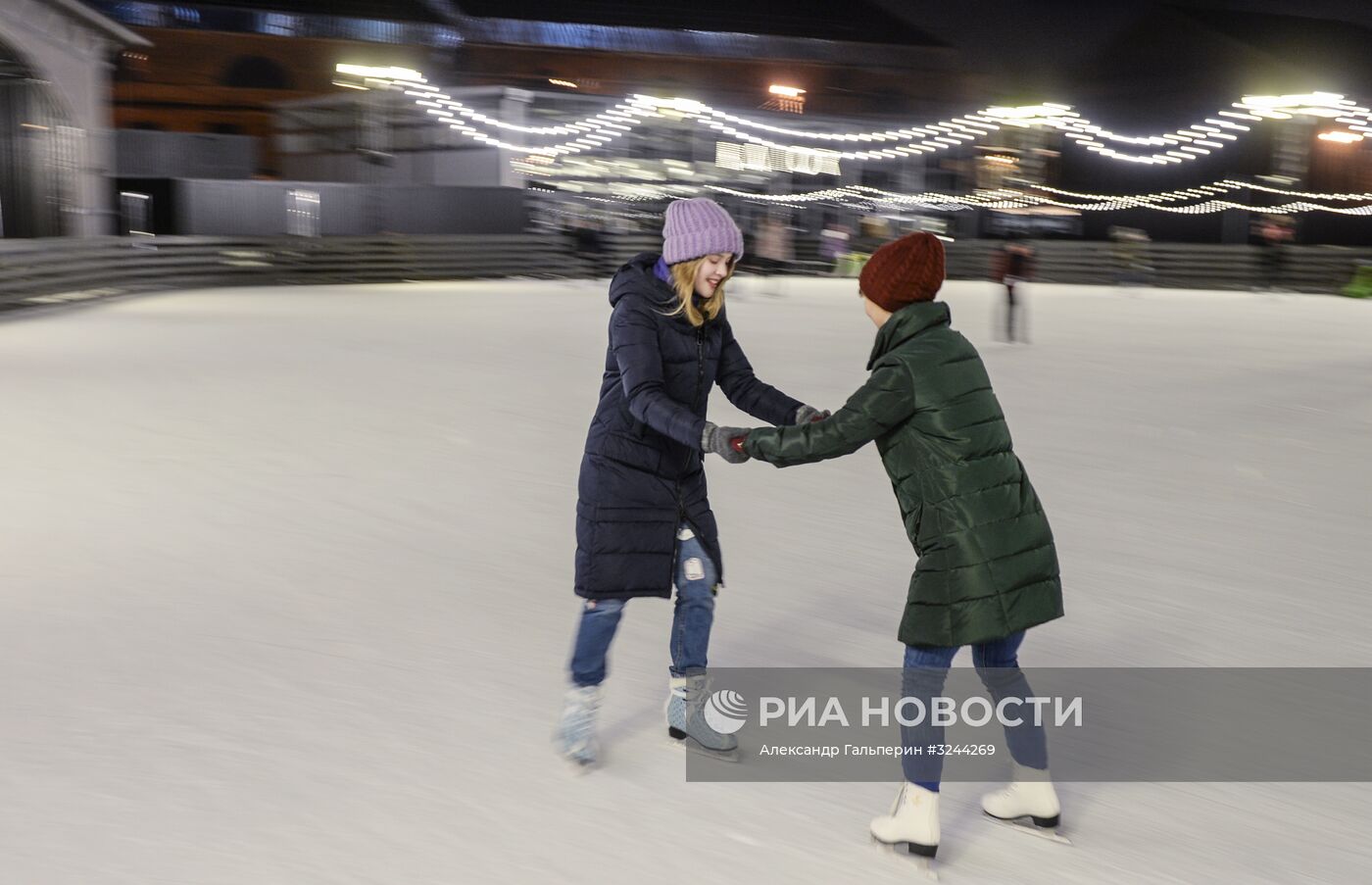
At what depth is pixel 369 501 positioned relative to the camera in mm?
5867

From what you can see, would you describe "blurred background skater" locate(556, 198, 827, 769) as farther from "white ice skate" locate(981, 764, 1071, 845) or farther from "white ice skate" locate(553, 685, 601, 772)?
"white ice skate" locate(981, 764, 1071, 845)

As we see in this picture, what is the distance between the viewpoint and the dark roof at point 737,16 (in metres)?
43.0

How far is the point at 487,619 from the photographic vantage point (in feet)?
14.0

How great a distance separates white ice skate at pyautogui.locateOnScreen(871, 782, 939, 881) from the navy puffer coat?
2.32 feet

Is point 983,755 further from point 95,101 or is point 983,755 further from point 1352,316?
point 95,101

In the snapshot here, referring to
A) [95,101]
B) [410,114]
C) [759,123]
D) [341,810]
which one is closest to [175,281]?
[95,101]

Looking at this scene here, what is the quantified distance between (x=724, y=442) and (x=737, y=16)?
44.1 metres

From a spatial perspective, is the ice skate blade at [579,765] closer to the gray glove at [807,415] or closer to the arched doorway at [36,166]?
the gray glove at [807,415]

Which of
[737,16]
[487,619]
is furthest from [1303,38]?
[487,619]

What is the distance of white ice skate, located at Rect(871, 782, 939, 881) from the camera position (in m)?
2.68

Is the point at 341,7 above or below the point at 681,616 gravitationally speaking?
above

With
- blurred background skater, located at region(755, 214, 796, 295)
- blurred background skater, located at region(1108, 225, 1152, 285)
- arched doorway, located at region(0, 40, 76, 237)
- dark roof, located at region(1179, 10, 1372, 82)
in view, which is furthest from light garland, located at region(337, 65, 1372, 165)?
dark roof, located at region(1179, 10, 1372, 82)

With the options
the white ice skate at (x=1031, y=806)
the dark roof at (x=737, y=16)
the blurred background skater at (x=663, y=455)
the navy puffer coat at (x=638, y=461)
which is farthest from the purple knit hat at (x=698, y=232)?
the dark roof at (x=737, y=16)

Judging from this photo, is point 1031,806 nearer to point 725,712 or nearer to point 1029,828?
point 1029,828
